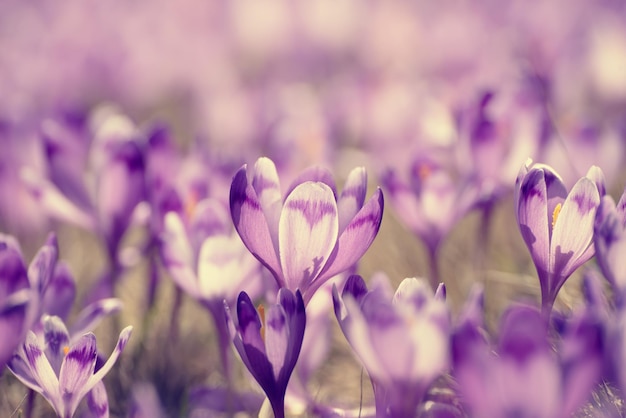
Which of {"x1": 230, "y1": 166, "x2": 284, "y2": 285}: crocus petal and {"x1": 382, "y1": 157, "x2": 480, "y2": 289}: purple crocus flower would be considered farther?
{"x1": 382, "y1": 157, "x2": 480, "y2": 289}: purple crocus flower

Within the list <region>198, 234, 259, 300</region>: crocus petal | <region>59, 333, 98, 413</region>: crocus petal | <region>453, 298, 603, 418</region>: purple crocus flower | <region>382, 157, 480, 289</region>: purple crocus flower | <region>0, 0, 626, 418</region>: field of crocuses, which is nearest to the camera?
<region>453, 298, 603, 418</region>: purple crocus flower

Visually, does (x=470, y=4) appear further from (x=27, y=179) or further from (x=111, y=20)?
(x=27, y=179)

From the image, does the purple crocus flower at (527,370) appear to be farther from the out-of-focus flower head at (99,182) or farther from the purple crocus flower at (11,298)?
the out-of-focus flower head at (99,182)

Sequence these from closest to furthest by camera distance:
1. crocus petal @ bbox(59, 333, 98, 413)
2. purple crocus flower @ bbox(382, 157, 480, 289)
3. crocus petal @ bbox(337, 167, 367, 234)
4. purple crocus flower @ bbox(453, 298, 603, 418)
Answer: purple crocus flower @ bbox(453, 298, 603, 418), crocus petal @ bbox(59, 333, 98, 413), crocus petal @ bbox(337, 167, 367, 234), purple crocus flower @ bbox(382, 157, 480, 289)

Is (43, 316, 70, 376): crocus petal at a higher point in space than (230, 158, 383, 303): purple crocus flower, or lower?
lower

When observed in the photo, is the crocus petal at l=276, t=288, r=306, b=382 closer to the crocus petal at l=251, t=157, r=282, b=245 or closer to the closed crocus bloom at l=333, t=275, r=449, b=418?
the closed crocus bloom at l=333, t=275, r=449, b=418

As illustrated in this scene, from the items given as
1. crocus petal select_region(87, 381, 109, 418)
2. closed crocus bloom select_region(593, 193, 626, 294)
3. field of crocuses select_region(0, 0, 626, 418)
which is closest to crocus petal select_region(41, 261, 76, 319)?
field of crocuses select_region(0, 0, 626, 418)

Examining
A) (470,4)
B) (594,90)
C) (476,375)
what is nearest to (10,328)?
(476,375)
